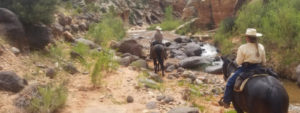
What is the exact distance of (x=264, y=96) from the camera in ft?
14.8

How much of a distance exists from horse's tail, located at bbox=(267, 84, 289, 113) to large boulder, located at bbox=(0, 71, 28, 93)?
5.11m

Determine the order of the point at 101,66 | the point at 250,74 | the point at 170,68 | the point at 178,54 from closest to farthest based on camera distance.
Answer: the point at 250,74
the point at 101,66
the point at 170,68
the point at 178,54

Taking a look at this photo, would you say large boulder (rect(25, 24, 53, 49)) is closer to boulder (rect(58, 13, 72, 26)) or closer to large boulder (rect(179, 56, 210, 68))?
boulder (rect(58, 13, 72, 26))

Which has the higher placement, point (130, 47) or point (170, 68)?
point (130, 47)

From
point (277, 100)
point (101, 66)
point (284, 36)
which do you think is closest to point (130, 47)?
point (101, 66)

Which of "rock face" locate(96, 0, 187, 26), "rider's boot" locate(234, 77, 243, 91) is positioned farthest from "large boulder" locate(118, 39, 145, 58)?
"rock face" locate(96, 0, 187, 26)

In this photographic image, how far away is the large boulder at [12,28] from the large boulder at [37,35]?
0.53 metres

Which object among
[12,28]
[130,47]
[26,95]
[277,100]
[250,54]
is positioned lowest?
[277,100]

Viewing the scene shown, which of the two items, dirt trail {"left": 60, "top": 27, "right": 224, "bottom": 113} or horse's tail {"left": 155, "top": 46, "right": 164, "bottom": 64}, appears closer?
dirt trail {"left": 60, "top": 27, "right": 224, "bottom": 113}

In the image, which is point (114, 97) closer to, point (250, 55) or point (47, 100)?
point (47, 100)

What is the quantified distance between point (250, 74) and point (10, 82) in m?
4.96

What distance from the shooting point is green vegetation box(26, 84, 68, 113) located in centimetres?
584

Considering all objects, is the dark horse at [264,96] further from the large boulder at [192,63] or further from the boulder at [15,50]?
the large boulder at [192,63]

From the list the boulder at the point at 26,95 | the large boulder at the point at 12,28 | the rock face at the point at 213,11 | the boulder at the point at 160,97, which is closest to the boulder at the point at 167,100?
the boulder at the point at 160,97
